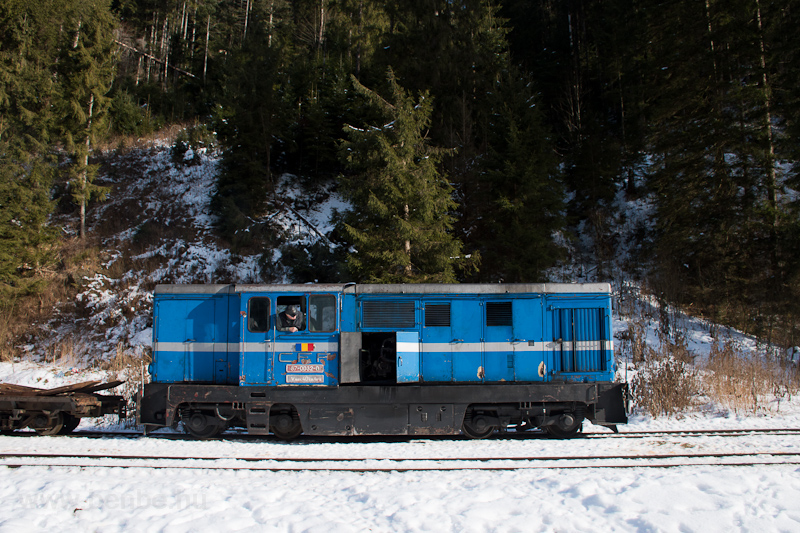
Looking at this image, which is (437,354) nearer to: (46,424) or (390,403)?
(390,403)

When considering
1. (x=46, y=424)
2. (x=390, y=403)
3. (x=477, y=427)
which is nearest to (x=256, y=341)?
(x=390, y=403)

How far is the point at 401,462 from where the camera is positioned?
6.97m

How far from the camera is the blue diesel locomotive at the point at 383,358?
816 cm

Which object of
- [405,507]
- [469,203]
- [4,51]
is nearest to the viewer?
[405,507]

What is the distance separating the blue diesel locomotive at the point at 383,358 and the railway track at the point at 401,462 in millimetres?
1019

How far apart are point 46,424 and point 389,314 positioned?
24.4 ft

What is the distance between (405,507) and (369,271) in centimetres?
891

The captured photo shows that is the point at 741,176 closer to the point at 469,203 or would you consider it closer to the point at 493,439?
the point at 469,203

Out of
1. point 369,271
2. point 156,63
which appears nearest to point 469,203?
point 369,271

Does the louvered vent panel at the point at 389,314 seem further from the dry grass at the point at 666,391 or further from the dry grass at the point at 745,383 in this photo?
the dry grass at the point at 745,383

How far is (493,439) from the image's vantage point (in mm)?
8375

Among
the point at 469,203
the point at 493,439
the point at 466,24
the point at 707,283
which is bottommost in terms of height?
the point at 493,439

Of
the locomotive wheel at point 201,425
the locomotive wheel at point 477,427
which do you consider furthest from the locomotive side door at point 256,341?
the locomotive wheel at point 477,427

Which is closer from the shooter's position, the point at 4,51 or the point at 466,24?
the point at 4,51
